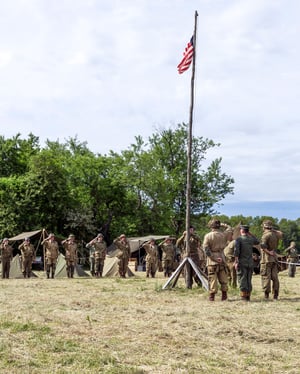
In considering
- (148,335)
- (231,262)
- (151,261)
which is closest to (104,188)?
(151,261)

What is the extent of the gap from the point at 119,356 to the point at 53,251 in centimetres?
1528

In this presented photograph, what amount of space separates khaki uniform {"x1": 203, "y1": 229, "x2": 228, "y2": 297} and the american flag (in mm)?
5570

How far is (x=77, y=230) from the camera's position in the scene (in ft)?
124

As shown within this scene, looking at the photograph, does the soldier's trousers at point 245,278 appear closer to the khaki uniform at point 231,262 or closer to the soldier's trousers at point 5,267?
the khaki uniform at point 231,262

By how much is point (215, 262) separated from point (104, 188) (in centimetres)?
3172

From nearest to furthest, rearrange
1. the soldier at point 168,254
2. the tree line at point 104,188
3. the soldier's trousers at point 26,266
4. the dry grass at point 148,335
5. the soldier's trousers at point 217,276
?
the dry grass at point 148,335
the soldier's trousers at point 217,276
the soldier's trousers at point 26,266
the soldier at point 168,254
the tree line at point 104,188

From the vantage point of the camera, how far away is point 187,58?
609 inches

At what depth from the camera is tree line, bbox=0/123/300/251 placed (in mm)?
36562

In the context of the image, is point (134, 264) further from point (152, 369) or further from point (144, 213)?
point (152, 369)

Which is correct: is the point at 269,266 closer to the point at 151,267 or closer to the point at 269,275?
the point at 269,275

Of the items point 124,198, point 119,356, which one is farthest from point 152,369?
point 124,198

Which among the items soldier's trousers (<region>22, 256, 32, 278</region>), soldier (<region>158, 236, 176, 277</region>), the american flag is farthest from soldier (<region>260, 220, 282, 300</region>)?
soldier's trousers (<region>22, 256, 32, 278</region>)

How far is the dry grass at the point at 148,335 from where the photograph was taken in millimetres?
6254

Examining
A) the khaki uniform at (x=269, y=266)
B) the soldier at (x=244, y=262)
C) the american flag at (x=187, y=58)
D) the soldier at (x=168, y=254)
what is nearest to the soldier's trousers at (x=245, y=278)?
the soldier at (x=244, y=262)
